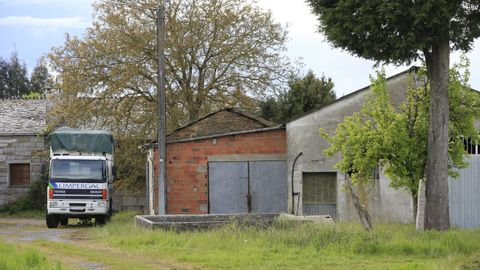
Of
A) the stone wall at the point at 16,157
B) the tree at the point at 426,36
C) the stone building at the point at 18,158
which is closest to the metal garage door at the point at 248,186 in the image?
the tree at the point at 426,36

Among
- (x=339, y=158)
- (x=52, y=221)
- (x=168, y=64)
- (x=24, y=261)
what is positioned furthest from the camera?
(x=168, y=64)

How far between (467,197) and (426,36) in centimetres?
694

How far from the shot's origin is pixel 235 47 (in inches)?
1261

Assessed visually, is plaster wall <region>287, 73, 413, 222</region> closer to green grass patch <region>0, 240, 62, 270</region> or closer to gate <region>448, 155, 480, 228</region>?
gate <region>448, 155, 480, 228</region>

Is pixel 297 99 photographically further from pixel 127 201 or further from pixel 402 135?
pixel 402 135

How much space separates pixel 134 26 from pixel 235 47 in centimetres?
455

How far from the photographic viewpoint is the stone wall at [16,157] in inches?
1469

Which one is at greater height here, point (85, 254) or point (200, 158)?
point (200, 158)

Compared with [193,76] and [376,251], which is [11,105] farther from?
[376,251]

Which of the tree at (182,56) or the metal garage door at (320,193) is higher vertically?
the tree at (182,56)

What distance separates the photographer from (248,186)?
25875 millimetres

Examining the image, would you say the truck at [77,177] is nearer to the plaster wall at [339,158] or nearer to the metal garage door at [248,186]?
the metal garage door at [248,186]

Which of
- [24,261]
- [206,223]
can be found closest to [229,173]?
[206,223]

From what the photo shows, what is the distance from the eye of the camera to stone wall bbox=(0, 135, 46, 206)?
37312 millimetres
